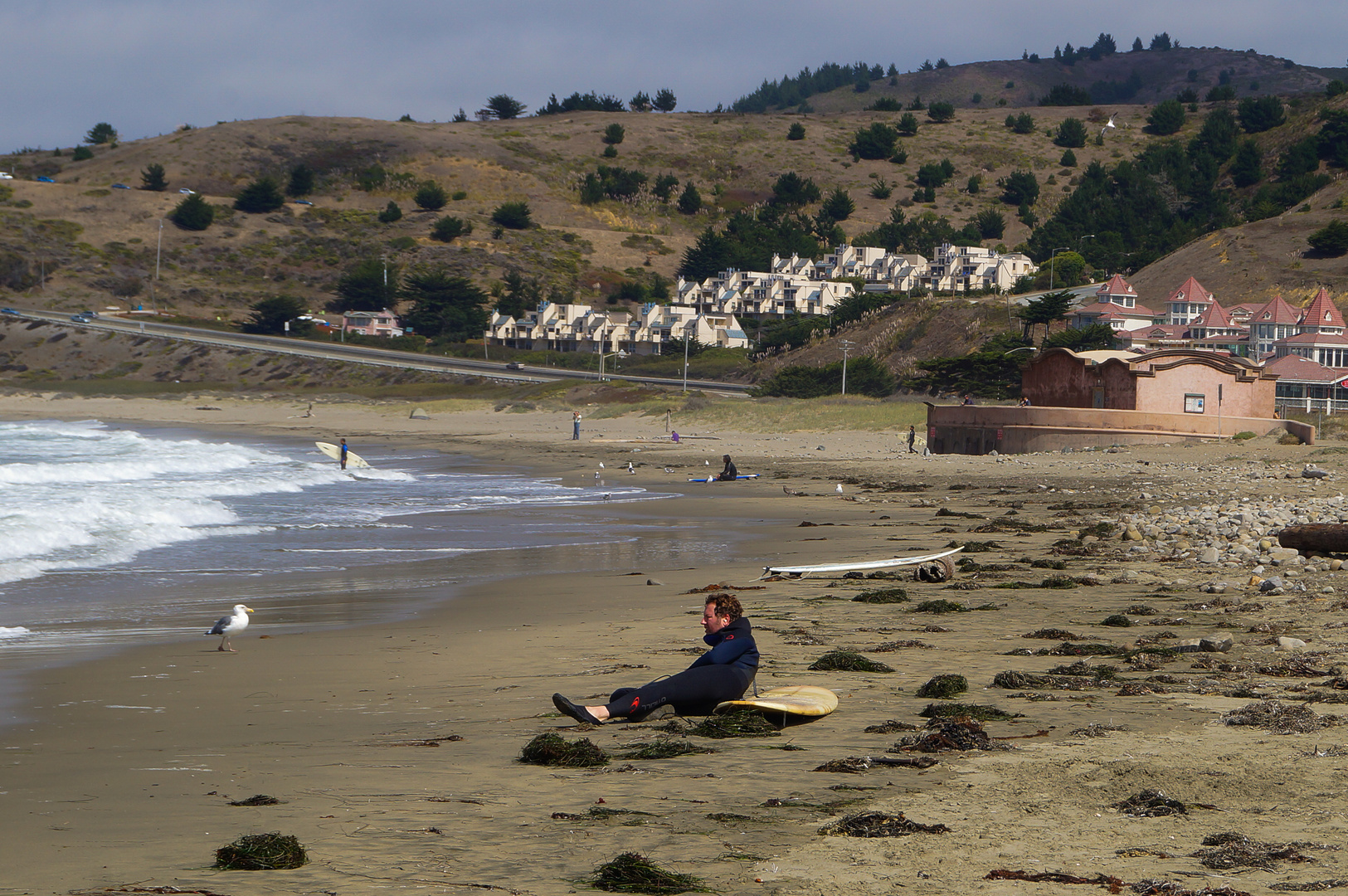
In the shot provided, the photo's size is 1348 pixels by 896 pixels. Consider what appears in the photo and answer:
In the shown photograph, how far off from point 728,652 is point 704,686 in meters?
0.37

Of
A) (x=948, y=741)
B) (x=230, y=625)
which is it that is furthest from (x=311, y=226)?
(x=948, y=741)

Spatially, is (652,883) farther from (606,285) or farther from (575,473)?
(606,285)

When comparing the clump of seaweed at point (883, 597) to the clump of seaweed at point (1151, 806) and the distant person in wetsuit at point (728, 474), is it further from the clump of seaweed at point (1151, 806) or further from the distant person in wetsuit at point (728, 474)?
the distant person in wetsuit at point (728, 474)

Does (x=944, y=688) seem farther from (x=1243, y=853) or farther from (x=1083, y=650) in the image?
(x=1243, y=853)

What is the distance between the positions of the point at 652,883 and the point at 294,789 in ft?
9.36

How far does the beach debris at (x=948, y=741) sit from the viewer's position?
7.80 meters

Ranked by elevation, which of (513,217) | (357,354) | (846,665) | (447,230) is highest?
(513,217)

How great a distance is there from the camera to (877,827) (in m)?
6.21

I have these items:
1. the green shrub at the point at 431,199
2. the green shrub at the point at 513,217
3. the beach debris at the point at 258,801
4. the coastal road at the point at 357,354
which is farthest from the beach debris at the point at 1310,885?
the green shrub at the point at 431,199

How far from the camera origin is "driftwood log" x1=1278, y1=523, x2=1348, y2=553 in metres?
16.1

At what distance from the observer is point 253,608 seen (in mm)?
16047

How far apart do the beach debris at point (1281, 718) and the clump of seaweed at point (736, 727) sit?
10.4 feet

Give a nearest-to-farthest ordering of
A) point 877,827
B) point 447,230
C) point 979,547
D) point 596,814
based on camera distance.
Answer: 1. point 877,827
2. point 596,814
3. point 979,547
4. point 447,230

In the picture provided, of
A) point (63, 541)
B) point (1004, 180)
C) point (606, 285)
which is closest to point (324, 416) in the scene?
point (63, 541)
